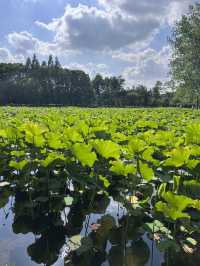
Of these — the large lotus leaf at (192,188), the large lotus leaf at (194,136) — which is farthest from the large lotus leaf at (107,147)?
the large lotus leaf at (194,136)

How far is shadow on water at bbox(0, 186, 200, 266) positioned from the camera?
2.30m

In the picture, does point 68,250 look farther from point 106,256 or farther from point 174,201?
point 174,201

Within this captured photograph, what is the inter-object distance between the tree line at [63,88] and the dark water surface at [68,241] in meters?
70.4

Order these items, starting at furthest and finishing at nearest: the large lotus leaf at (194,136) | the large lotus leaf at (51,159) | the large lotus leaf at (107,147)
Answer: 1. the large lotus leaf at (194,136)
2. the large lotus leaf at (51,159)
3. the large lotus leaf at (107,147)

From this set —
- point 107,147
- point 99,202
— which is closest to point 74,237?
point 99,202

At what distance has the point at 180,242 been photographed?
226 centimetres

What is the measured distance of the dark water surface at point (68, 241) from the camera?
230cm

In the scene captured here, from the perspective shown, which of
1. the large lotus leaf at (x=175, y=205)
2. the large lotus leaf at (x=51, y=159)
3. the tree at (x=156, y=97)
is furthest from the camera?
the tree at (x=156, y=97)

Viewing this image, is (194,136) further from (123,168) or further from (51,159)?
(51,159)

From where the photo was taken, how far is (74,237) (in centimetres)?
237

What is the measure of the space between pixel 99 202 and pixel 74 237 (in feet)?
1.52

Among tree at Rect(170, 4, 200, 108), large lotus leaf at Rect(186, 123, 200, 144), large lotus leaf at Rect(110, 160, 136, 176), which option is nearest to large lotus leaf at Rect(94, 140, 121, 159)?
large lotus leaf at Rect(110, 160, 136, 176)

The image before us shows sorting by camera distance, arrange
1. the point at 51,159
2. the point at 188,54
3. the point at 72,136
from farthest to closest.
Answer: the point at 188,54
the point at 72,136
the point at 51,159

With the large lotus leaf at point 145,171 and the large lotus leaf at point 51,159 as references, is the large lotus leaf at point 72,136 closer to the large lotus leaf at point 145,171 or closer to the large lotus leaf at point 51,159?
the large lotus leaf at point 51,159
